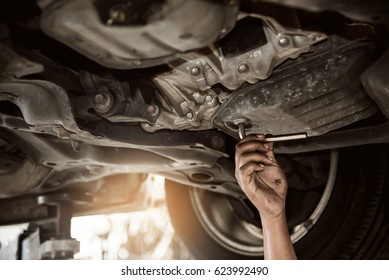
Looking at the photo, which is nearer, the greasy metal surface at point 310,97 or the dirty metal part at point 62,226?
the greasy metal surface at point 310,97

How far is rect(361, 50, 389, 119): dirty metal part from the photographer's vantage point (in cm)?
90

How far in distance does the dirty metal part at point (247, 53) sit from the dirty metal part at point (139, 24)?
14 cm

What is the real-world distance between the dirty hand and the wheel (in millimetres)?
211

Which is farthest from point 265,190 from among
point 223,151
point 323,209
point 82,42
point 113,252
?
point 113,252

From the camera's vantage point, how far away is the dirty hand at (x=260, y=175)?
128 cm

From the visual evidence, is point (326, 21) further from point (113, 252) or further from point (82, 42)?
point (113, 252)

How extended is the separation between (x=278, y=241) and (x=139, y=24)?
0.82 meters

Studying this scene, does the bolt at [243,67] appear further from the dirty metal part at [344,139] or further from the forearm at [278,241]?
the forearm at [278,241]

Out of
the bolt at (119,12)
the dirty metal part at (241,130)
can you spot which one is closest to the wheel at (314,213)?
the dirty metal part at (241,130)

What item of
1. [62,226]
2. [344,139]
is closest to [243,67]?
[344,139]

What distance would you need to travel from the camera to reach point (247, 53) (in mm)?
979

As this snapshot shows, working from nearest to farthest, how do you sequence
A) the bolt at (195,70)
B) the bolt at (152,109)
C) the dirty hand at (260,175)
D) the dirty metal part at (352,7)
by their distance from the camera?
1. the dirty metal part at (352,7)
2. the bolt at (195,70)
3. the bolt at (152,109)
4. the dirty hand at (260,175)

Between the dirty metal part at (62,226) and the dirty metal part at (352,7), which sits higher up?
the dirty metal part at (62,226)

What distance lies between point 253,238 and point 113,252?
1.77m
